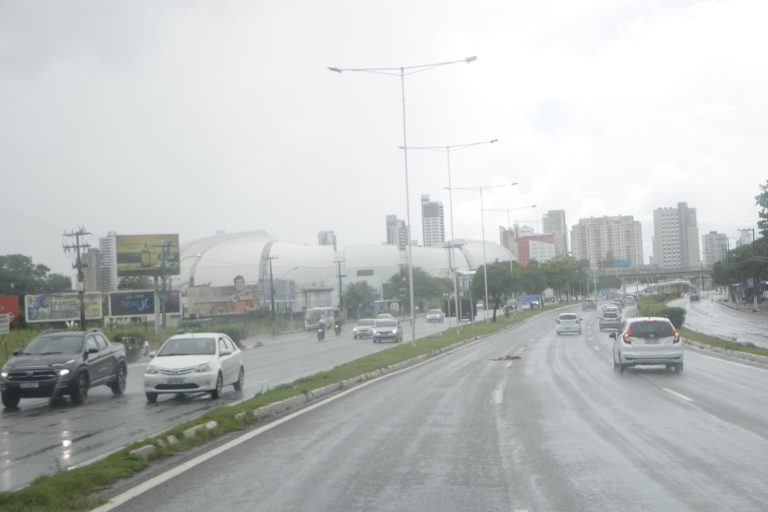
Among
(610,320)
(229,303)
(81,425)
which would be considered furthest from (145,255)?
(81,425)

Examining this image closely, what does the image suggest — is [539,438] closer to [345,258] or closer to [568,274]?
[568,274]

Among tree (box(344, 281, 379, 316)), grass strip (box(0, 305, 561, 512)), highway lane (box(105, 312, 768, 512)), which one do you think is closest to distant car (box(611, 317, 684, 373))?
highway lane (box(105, 312, 768, 512))

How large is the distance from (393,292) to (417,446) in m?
137

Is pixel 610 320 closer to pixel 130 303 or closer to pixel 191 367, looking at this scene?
pixel 130 303

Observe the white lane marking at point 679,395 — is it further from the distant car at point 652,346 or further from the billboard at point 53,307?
the billboard at point 53,307

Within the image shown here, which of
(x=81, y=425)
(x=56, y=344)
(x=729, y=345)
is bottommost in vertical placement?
(x=729, y=345)

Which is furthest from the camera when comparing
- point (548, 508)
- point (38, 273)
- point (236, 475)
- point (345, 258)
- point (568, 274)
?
point (345, 258)

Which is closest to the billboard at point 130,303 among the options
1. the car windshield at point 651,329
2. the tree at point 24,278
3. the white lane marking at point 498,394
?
the tree at point 24,278

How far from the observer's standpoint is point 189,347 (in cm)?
2059

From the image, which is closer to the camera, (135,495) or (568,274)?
(135,495)

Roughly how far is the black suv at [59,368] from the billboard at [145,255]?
57.6 meters

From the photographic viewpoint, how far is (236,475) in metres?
9.67

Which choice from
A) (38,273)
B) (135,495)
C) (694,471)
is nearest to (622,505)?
(694,471)

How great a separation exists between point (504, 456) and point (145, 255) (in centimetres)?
7266
